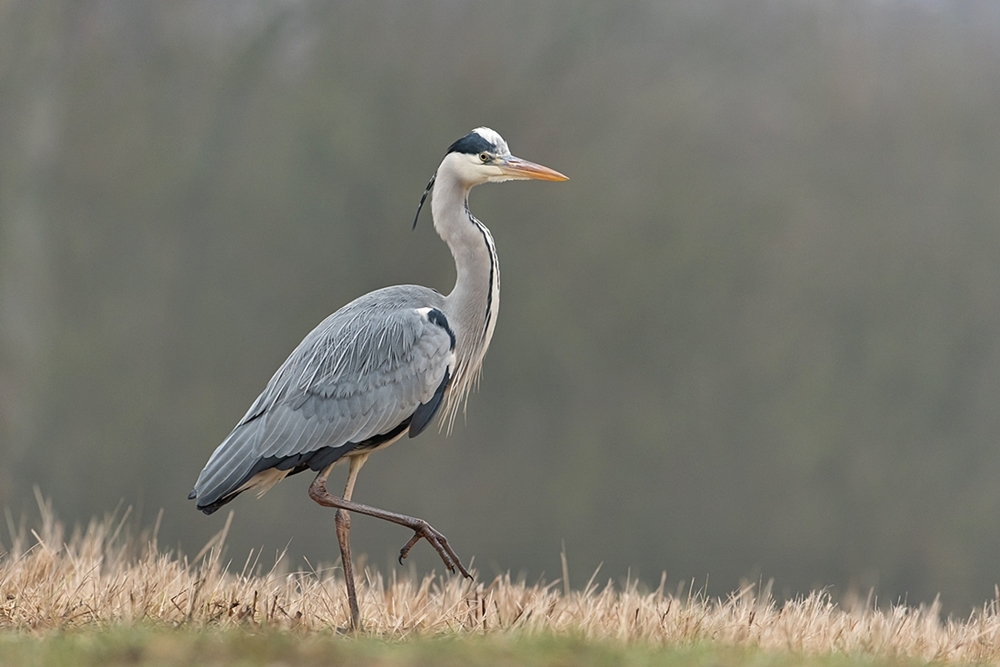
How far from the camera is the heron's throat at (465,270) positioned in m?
4.71

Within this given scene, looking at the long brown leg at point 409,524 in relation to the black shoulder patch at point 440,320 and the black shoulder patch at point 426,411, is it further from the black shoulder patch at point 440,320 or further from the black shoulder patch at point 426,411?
the black shoulder patch at point 440,320

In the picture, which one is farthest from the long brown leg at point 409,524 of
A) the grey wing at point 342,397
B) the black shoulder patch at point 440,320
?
the black shoulder patch at point 440,320

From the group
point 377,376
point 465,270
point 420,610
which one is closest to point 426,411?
point 377,376

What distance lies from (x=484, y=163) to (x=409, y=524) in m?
1.60

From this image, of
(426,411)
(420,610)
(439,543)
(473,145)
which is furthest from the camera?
(473,145)

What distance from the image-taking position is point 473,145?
4684 mm

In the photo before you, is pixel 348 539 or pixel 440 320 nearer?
pixel 348 539

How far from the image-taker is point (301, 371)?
449cm

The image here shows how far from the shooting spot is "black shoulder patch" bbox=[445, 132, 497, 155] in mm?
4684

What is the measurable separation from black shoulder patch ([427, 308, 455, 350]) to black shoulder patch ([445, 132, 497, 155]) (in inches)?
28.0

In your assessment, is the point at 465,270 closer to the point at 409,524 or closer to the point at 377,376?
the point at 377,376

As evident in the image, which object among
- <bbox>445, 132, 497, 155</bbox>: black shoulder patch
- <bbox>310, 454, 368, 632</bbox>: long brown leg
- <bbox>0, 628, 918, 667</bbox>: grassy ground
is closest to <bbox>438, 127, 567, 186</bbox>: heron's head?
<bbox>445, 132, 497, 155</bbox>: black shoulder patch

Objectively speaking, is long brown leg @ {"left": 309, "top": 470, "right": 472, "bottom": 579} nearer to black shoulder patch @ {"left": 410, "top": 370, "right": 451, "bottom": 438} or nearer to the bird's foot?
the bird's foot

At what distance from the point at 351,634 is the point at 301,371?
4.05 feet
